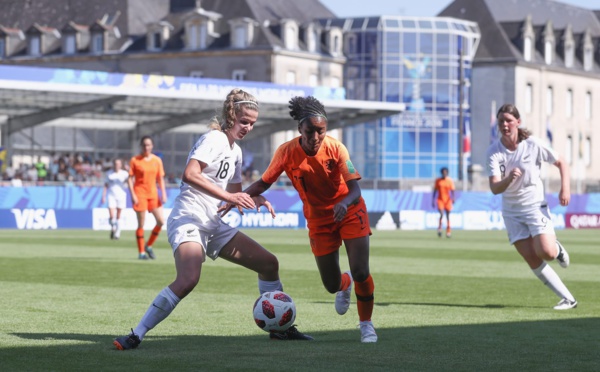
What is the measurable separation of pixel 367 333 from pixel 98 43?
255ft

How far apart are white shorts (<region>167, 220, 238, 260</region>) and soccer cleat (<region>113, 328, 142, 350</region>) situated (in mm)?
765

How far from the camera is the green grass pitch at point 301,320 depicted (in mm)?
9688

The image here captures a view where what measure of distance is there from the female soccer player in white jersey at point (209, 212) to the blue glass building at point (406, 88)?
2954 inches

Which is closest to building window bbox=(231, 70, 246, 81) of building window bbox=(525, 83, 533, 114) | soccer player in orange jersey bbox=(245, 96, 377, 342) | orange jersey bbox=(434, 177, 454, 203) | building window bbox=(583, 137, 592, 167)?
building window bbox=(525, 83, 533, 114)

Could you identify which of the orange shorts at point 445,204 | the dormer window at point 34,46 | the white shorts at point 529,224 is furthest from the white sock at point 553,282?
the dormer window at point 34,46

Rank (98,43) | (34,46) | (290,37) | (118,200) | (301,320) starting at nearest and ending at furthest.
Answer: (301,320) < (118,200) < (290,37) < (98,43) < (34,46)

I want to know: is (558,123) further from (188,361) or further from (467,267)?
(188,361)

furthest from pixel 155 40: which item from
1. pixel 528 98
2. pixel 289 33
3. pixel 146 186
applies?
pixel 146 186

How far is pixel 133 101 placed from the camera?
55.2m

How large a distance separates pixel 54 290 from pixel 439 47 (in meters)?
72.2

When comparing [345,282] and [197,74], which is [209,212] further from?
[197,74]

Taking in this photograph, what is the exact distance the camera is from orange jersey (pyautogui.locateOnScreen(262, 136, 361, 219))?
10.7m

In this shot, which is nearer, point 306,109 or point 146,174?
point 306,109

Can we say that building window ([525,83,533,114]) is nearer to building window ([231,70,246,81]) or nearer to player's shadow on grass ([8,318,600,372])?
building window ([231,70,246,81])
